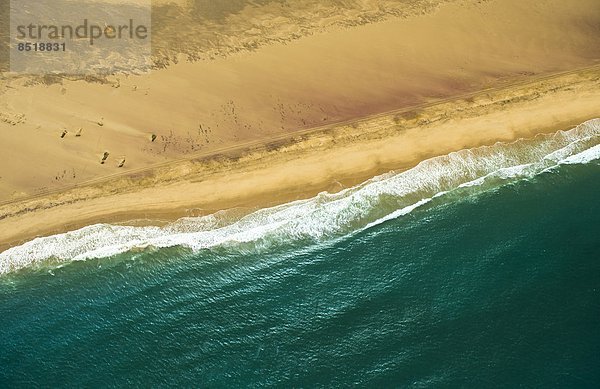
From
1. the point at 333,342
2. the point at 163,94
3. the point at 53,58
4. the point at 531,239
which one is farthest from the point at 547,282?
the point at 53,58

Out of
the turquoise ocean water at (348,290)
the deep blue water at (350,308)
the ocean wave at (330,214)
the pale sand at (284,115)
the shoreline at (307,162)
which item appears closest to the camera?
the deep blue water at (350,308)

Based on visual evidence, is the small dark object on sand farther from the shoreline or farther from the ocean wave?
the ocean wave

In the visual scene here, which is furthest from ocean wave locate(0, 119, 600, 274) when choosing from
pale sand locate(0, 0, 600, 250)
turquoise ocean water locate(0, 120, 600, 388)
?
pale sand locate(0, 0, 600, 250)

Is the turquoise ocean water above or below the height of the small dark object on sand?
below

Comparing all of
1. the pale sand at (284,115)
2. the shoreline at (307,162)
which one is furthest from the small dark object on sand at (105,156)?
the shoreline at (307,162)

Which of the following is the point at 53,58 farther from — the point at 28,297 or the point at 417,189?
the point at 417,189

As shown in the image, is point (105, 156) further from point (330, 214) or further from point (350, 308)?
point (350, 308)

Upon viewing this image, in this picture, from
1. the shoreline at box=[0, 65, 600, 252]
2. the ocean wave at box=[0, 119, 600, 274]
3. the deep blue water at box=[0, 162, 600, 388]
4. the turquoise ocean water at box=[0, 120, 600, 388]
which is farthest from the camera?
the shoreline at box=[0, 65, 600, 252]

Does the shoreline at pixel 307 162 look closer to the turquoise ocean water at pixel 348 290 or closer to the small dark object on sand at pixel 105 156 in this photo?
the turquoise ocean water at pixel 348 290
